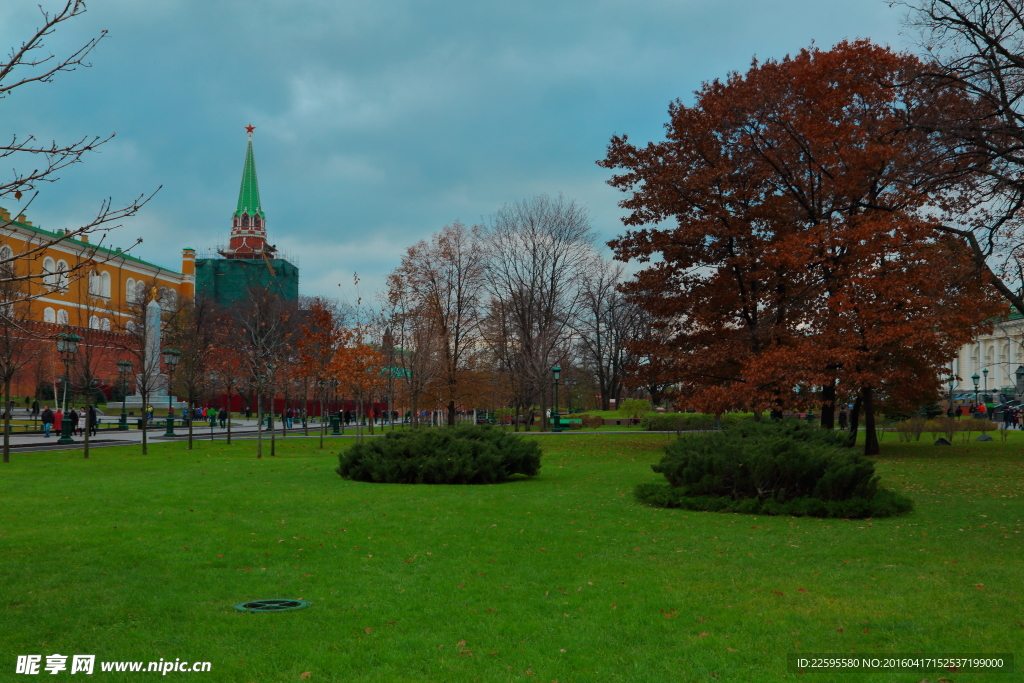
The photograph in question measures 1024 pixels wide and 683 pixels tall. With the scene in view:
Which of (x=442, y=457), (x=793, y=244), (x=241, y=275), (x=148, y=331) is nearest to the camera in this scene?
(x=442, y=457)

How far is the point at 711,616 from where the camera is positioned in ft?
20.5

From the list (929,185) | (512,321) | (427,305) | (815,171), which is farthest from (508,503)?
(512,321)

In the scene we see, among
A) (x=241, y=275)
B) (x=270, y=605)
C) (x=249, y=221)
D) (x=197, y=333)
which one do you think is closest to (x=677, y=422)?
(x=270, y=605)

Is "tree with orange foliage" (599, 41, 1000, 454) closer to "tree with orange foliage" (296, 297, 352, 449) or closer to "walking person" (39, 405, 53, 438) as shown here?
"tree with orange foliage" (296, 297, 352, 449)

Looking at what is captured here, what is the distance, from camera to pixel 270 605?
6.57 metres

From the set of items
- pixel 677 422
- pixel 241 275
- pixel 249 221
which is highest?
pixel 249 221

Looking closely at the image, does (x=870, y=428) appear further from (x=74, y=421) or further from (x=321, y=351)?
(x=74, y=421)

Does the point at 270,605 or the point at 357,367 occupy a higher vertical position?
the point at 357,367

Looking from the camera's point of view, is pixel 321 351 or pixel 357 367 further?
pixel 321 351

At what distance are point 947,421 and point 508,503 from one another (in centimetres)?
2760

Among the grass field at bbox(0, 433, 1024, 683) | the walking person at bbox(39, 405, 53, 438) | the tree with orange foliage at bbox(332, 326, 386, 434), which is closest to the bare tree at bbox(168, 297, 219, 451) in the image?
the walking person at bbox(39, 405, 53, 438)

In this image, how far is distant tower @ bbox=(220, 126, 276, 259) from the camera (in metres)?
98.8

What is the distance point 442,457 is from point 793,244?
12.8m

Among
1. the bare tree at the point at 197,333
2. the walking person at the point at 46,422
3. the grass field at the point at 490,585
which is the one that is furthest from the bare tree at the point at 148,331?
the grass field at the point at 490,585
